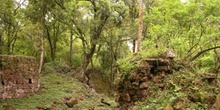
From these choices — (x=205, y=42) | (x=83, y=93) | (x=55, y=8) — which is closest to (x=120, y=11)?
(x=55, y=8)

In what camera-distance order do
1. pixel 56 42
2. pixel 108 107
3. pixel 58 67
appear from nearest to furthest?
1. pixel 108 107
2. pixel 58 67
3. pixel 56 42

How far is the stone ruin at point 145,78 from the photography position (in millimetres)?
11500

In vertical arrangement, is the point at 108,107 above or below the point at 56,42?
below

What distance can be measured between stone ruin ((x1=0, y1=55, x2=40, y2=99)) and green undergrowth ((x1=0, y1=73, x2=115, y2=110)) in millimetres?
497

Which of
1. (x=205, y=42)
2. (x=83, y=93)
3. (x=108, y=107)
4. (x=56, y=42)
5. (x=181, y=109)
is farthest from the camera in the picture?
(x=56, y=42)

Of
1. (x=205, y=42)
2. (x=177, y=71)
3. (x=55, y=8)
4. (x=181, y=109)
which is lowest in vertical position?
(x=181, y=109)

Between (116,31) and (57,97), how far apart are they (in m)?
8.55

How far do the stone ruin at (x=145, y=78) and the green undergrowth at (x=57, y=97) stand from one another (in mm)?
6368

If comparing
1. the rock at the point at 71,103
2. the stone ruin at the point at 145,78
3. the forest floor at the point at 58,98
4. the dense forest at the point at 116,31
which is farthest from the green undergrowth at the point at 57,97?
the stone ruin at the point at 145,78

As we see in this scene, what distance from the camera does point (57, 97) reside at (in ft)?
63.2

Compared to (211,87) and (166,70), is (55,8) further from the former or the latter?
(211,87)

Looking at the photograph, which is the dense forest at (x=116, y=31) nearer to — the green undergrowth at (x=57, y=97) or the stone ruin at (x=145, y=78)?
the stone ruin at (x=145, y=78)

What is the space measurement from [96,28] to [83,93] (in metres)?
5.36

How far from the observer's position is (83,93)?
22047 millimetres
